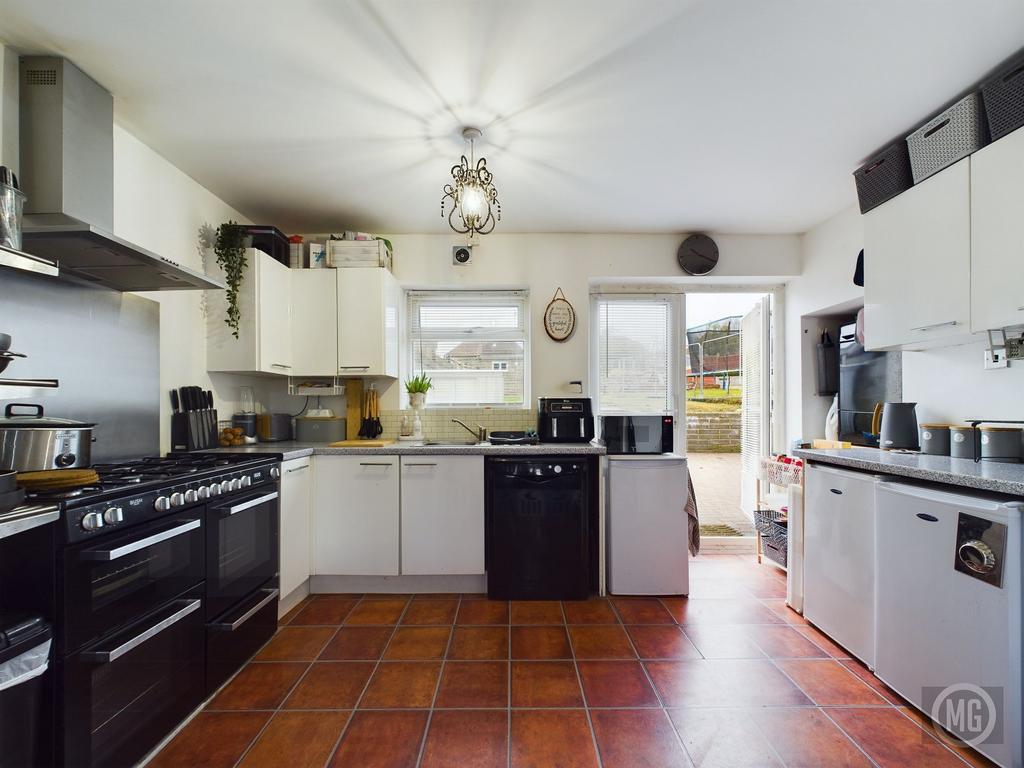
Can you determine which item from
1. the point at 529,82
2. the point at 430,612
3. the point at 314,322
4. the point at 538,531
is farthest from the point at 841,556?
the point at 314,322

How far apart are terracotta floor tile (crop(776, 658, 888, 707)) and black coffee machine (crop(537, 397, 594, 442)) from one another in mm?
1637

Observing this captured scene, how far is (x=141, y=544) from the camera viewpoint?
5.02ft

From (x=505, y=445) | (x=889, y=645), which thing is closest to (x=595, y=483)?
(x=505, y=445)

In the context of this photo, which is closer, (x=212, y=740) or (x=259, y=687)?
(x=212, y=740)

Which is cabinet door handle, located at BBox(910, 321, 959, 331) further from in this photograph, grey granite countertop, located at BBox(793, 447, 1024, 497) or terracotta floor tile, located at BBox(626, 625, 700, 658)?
terracotta floor tile, located at BBox(626, 625, 700, 658)

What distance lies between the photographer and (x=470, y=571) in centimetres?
293

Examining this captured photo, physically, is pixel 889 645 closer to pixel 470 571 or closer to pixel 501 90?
pixel 470 571

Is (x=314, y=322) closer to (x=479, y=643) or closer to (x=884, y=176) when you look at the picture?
(x=479, y=643)

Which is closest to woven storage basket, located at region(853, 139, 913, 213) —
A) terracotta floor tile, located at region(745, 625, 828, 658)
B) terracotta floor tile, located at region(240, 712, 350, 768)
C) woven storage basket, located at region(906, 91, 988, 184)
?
woven storage basket, located at region(906, 91, 988, 184)

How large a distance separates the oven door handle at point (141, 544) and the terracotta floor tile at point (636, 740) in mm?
1681

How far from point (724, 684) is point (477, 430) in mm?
2205

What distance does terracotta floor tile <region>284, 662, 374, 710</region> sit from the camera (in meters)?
1.88

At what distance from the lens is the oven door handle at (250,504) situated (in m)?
2.00

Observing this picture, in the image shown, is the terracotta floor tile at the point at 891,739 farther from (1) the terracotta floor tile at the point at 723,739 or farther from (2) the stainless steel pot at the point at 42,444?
(2) the stainless steel pot at the point at 42,444
